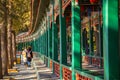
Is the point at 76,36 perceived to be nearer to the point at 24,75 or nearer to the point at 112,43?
the point at 112,43

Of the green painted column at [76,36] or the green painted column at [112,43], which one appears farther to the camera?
Result: the green painted column at [76,36]

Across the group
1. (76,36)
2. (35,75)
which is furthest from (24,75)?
(76,36)

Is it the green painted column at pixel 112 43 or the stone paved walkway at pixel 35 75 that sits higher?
the green painted column at pixel 112 43

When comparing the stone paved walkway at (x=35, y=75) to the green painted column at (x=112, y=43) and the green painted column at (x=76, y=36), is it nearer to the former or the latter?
the green painted column at (x=76, y=36)

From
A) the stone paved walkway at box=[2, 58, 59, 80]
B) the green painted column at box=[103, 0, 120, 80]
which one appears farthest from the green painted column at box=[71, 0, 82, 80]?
the stone paved walkway at box=[2, 58, 59, 80]

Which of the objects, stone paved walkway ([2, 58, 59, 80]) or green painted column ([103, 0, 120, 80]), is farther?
stone paved walkway ([2, 58, 59, 80])

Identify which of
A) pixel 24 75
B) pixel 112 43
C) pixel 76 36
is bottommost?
pixel 24 75

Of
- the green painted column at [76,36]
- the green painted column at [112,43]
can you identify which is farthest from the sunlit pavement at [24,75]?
the green painted column at [112,43]

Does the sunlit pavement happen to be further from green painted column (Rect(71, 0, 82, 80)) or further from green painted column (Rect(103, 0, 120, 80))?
green painted column (Rect(103, 0, 120, 80))

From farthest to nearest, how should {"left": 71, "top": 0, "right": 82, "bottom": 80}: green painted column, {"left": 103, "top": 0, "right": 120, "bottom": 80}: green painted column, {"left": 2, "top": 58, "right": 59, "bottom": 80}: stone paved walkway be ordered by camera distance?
{"left": 2, "top": 58, "right": 59, "bottom": 80}: stone paved walkway, {"left": 71, "top": 0, "right": 82, "bottom": 80}: green painted column, {"left": 103, "top": 0, "right": 120, "bottom": 80}: green painted column

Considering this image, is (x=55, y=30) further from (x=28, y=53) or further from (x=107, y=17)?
(x=107, y=17)

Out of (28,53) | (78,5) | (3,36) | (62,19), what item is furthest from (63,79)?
(28,53)

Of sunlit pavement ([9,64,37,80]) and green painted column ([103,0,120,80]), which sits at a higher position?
green painted column ([103,0,120,80])

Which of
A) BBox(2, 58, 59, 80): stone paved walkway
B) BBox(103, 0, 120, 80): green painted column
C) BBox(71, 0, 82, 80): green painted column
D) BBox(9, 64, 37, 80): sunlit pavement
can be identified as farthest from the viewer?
BBox(9, 64, 37, 80): sunlit pavement
